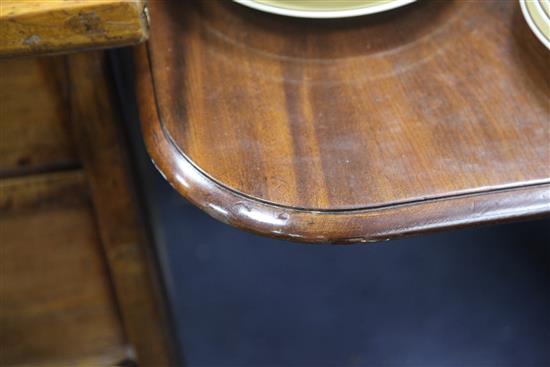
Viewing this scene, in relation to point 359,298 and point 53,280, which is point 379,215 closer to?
point 53,280

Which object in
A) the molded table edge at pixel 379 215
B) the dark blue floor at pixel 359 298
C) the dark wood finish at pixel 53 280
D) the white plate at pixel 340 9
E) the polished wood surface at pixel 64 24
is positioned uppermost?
the polished wood surface at pixel 64 24

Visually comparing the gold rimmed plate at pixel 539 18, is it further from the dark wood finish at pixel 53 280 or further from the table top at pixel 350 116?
the dark wood finish at pixel 53 280

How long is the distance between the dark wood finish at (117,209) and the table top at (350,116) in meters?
0.06

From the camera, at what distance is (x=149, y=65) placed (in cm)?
44

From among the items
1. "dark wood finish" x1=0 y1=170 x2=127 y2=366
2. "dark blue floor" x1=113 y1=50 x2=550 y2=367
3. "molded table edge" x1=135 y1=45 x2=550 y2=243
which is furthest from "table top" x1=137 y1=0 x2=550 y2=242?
"dark blue floor" x1=113 y1=50 x2=550 y2=367

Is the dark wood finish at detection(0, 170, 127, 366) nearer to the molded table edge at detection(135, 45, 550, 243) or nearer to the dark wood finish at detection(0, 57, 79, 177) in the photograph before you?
the dark wood finish at detection(0, 57, 79, 177)

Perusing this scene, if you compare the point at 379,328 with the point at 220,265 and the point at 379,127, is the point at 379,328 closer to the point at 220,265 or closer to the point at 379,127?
the point at 220,265

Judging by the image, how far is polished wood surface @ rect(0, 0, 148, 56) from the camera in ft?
1.26

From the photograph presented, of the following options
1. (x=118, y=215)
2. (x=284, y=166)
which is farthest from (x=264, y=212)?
(x=118, y=215)

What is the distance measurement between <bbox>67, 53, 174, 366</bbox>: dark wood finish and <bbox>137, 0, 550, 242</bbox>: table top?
6cm

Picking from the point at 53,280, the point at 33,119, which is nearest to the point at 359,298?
the point at 53,280

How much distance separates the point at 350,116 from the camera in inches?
16.1

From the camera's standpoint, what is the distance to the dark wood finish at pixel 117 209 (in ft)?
1.60

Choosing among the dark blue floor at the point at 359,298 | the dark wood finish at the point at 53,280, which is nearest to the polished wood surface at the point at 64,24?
the dark wood finish at the point at 53,280
